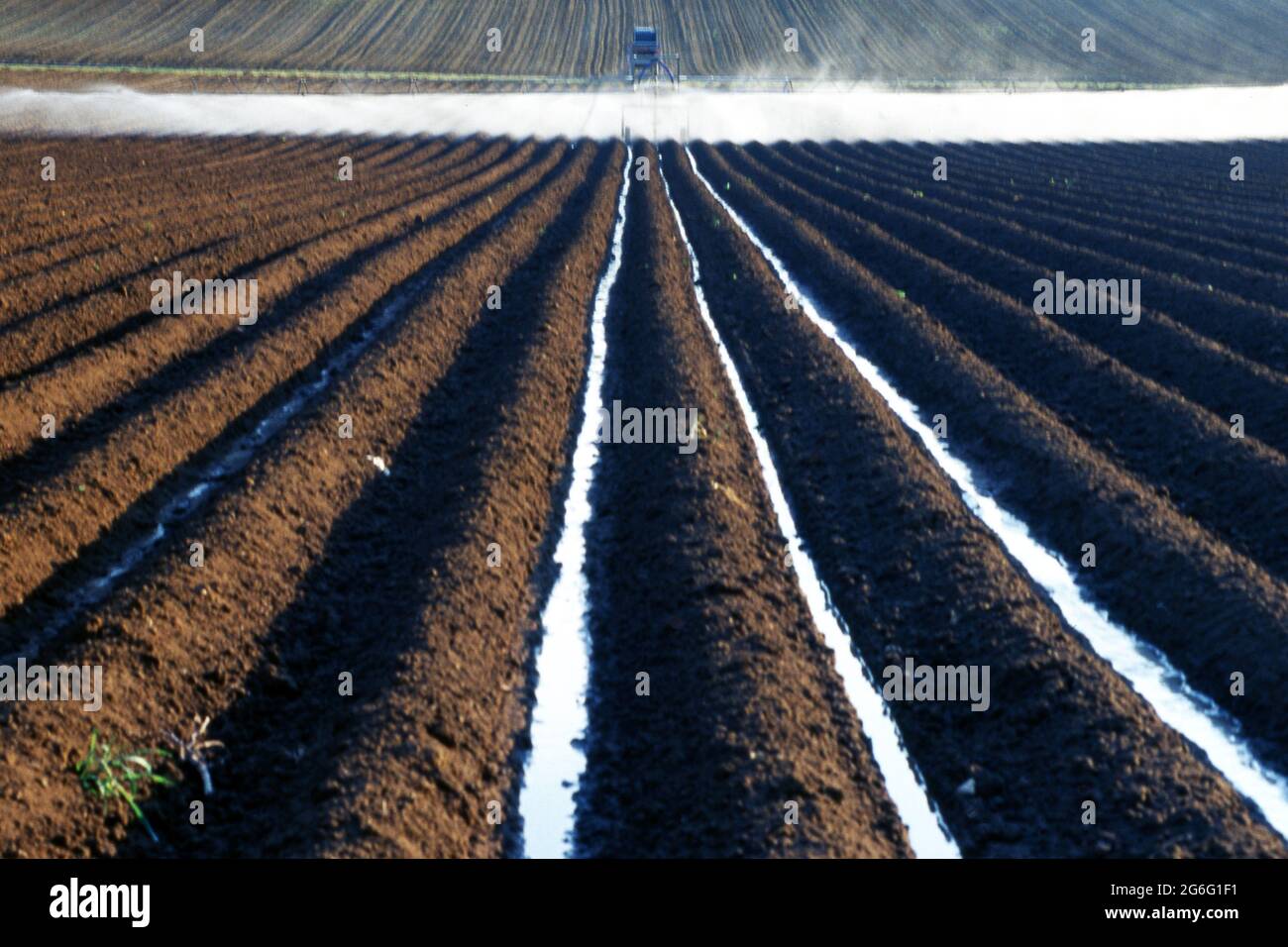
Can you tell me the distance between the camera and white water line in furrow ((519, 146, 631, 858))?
6.28 m

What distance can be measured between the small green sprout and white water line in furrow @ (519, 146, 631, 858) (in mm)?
1848

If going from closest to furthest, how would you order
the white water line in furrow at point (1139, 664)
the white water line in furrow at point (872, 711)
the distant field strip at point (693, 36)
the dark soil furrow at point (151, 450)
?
the white water line in furrow at point (872, 711) → the white water line in furrow at point (1139, 664) → the dark soil furrow at point (151, 450) → the distant field strip at point (693, 36)

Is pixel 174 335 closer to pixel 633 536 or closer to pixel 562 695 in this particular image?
pixel 633 536

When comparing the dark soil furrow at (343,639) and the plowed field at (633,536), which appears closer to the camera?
the dark soil furrow at (343,639)

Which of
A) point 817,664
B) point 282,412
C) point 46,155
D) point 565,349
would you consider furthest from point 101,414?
point 46,155

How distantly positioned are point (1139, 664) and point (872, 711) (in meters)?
1.90

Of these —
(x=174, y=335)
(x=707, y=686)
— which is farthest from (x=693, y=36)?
(x=707, y=686)

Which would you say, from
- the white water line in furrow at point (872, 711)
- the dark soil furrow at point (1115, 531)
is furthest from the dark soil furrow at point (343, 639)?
the dark soil furrow at point (1115, 531)

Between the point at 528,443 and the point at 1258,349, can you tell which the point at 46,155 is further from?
the point at 1258,349

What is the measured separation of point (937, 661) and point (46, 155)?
88.4 ft

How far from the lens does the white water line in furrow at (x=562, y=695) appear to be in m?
6.28

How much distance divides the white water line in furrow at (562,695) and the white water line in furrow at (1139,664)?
328 cm

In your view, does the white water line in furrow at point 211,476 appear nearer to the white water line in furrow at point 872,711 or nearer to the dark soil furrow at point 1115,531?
the white water line in furrow at point 872,711

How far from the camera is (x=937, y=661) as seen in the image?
7738 mm
